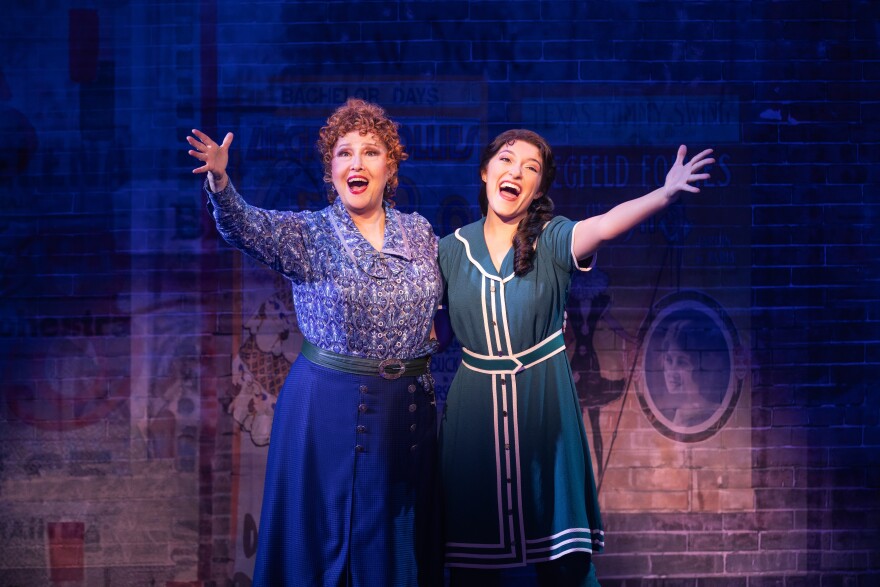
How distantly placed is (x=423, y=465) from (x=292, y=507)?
1.39 ft

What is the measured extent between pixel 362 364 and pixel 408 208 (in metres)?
1.43

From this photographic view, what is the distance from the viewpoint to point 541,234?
2.75 meters

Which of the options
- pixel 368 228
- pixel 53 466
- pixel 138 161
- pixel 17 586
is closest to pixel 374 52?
pixel 138 161

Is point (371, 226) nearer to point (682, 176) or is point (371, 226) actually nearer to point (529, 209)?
point (529, 209)

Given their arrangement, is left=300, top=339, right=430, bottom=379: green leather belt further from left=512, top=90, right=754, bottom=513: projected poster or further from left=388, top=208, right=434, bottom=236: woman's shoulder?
left=512, top=90, right=754, bottom=513: projected poster

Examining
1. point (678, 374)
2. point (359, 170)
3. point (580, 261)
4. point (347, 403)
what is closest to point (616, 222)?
point (580, 261)

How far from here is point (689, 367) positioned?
3.88m

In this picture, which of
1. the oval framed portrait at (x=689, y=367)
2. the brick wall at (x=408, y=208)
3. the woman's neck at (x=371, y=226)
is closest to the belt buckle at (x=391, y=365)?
the woman's neck at (x=371, y=226)

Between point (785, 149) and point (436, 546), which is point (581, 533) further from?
point (785, 149)

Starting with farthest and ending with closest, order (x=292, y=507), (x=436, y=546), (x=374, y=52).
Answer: (x=374, y=52) → (x=436, y=546) → (x=292, y=507)

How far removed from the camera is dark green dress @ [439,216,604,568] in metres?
2.65

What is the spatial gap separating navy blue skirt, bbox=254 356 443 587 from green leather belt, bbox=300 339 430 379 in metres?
0.02

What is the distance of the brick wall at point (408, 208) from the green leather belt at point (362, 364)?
1302 mm

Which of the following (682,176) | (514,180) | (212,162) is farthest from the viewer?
(514,180)
